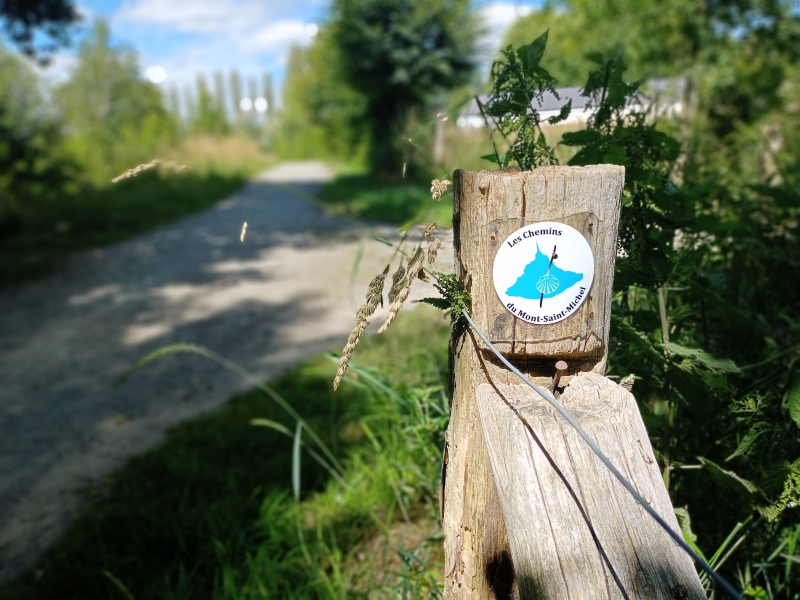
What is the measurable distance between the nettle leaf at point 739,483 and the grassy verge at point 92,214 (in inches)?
304

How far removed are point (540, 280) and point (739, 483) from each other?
77 centimetres

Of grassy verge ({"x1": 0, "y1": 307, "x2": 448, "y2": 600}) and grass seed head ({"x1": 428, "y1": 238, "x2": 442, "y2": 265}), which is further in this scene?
grassy verge ({"x1": 0, "y1": 307, "x2": 448, "y2": 600})

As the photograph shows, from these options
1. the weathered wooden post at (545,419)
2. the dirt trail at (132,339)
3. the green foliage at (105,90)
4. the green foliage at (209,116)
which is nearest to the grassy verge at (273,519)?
the dirt trail at (132,339)

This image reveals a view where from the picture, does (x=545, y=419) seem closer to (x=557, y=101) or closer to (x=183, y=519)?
(x=557, y=101)

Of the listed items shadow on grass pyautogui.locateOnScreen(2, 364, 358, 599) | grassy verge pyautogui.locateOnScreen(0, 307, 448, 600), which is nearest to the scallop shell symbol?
grassy verge pyautogui.locateOnScreen(0, 307, 448, 600)

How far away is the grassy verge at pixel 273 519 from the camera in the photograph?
2.21m

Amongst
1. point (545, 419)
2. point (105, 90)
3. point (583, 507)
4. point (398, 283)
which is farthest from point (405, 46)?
point (105, 90)

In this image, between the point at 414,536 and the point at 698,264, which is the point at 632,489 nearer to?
the point at 698,264

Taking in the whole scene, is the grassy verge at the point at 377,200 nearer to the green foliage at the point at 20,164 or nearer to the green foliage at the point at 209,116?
the green foliage at the point at 20,164

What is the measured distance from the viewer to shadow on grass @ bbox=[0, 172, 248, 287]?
27.3ft

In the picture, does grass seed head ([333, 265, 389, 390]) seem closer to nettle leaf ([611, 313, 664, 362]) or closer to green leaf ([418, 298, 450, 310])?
green leaf ([418, 298, 450, 310])

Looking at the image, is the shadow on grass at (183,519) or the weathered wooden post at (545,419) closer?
the weathered wooden post at (545,419)

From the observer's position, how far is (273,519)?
8.40 feet

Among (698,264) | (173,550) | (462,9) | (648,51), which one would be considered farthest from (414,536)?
(462,9)
